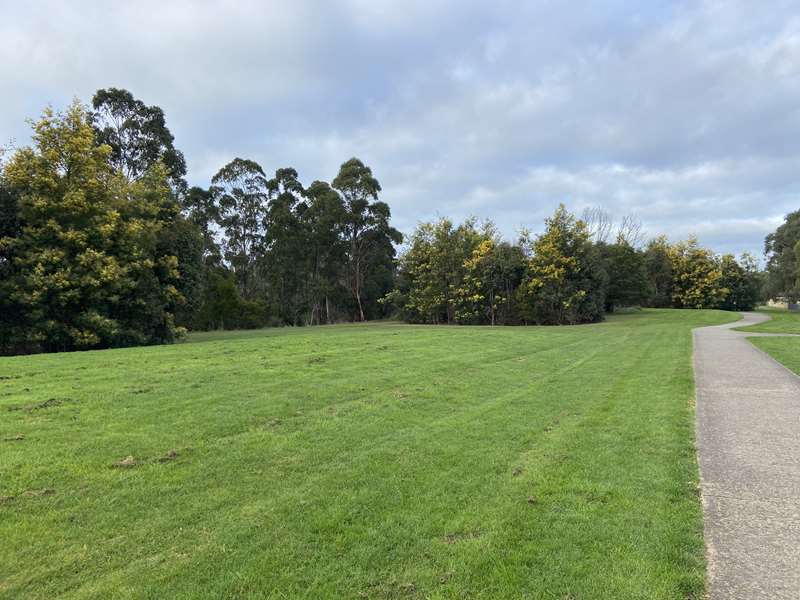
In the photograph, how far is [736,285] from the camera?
55.2 meters

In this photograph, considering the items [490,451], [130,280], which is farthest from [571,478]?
[130,280]

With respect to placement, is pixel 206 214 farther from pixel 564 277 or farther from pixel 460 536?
pixel 460 536

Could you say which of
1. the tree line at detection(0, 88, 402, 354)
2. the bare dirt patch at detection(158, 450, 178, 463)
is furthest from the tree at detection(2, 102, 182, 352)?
the bare dirt patch at detection(158, 450, 178, 463)

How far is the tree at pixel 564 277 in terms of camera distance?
35.8m

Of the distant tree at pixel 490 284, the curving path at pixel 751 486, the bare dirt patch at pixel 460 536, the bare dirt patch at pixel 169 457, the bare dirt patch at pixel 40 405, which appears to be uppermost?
the distant tree at pixel 490 284

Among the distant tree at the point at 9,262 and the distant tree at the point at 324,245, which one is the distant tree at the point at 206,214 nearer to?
the distant tree at the point at 324,245

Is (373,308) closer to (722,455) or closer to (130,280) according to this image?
(130,280)

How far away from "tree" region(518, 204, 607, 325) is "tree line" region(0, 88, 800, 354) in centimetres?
11

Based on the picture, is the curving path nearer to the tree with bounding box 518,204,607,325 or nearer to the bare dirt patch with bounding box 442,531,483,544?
the bare dirt patch with bounding box 442,531,483,544

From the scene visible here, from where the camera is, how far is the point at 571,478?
4.57 metres

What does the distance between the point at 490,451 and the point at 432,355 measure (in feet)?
25.5

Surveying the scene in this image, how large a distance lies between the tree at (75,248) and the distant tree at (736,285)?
58792mm

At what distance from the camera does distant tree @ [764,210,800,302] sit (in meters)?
48.2

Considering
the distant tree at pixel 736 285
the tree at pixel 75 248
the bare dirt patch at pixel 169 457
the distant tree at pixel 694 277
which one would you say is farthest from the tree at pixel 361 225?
the bare dirt patch at pixel 169 457
